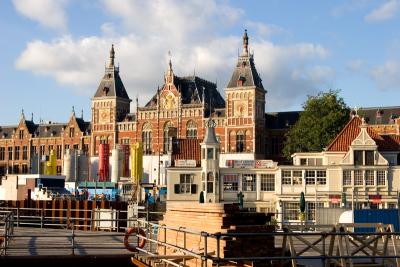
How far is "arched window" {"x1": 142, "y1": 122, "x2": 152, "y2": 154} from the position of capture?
10452 cm

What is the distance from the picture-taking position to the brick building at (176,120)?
96.9 metres

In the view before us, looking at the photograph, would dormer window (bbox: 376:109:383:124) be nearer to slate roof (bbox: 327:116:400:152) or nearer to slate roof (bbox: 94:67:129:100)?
slate roof (bbox: 327:116:400:152)

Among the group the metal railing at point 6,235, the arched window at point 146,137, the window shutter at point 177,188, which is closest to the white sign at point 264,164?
the window shutter at point 177,188

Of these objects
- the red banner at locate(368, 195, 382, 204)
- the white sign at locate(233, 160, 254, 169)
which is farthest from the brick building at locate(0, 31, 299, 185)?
the red banner at locate(368, 195, 382, 204)

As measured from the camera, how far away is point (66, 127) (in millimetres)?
118938

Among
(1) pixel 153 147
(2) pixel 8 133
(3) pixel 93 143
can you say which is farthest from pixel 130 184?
(2) pixel 8 133

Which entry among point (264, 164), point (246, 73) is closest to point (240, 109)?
point (246, 73)

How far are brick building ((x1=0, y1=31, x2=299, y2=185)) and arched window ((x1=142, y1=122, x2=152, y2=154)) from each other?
1.8 inches

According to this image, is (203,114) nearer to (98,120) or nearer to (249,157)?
(249,157)

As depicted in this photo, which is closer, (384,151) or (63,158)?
(384,151)

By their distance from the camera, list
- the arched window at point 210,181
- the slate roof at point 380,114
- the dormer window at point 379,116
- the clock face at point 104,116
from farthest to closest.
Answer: the clock face at point 104,116
the dormer window at point 379,116
the slate roof at point 380,114
the arched window at point 210,181

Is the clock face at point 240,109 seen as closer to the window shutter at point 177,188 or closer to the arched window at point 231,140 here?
the arched window at point 231,140

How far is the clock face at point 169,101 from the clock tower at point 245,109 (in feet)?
28.7

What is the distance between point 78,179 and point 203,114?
23363mm
